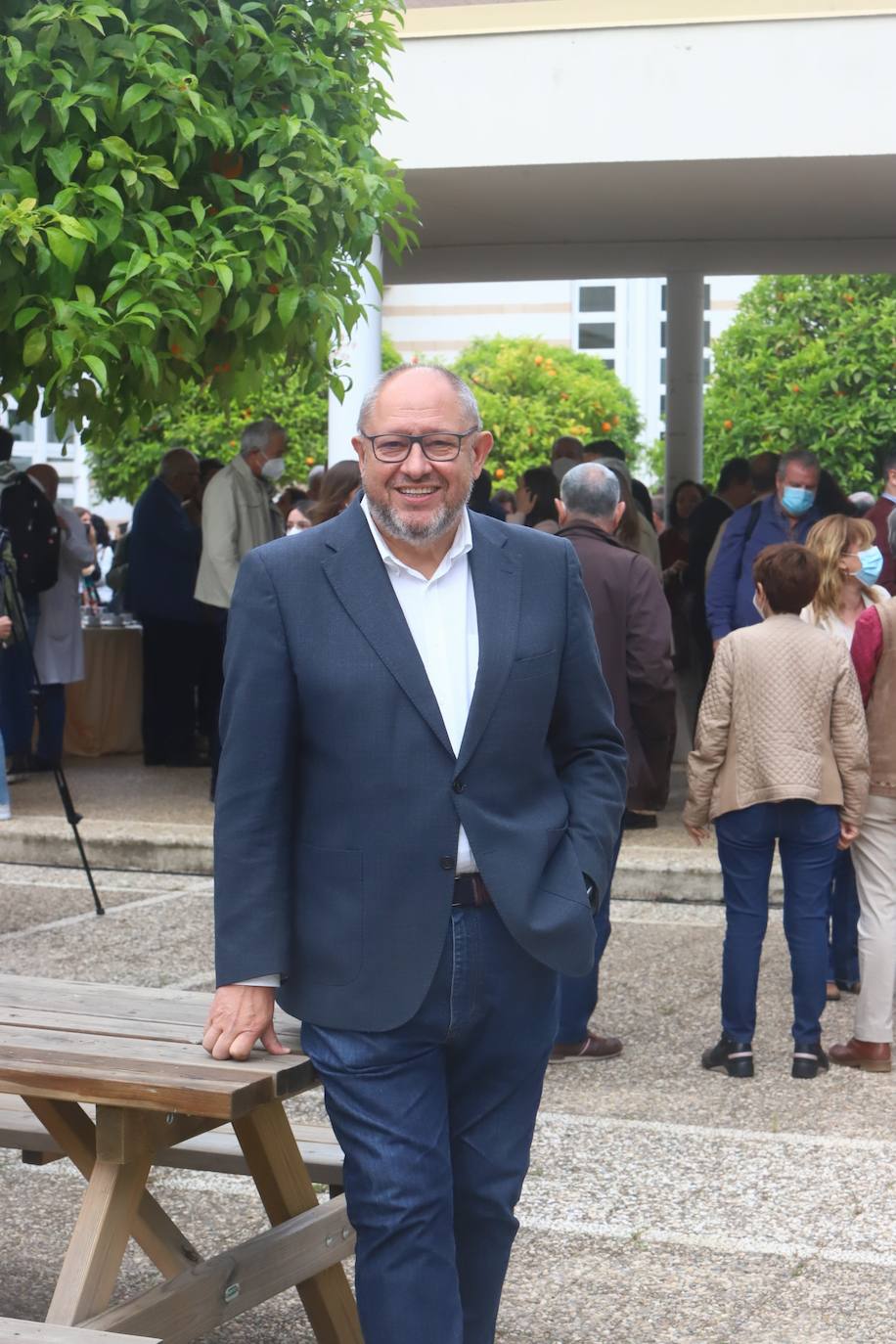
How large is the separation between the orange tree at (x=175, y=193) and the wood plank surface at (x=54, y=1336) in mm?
Answer: 3749

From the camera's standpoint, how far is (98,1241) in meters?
3.34

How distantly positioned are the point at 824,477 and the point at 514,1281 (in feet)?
22.0

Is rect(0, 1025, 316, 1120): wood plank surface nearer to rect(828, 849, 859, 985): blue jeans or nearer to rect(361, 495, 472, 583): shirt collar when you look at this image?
rect(361, 495, 472, 583): shirt collar

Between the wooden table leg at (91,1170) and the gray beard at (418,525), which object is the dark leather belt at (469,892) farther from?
the wooden table leg at (91,1170)

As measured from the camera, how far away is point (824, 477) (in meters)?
10.5

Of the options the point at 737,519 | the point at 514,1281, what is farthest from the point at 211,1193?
the point at 737,519

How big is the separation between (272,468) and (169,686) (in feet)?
8.08

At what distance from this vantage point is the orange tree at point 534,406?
77125 mm

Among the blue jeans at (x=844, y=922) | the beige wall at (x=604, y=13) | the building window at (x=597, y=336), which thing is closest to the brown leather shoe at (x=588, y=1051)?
the blue jeans at (x=844, y=922)

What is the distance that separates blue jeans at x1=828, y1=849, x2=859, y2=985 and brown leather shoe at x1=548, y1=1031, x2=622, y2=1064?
1329 mm

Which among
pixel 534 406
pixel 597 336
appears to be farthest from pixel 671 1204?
pixel 597 336

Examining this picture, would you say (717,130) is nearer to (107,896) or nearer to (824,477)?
(824,477)

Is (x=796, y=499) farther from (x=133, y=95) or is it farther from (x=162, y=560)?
(x=162, y=560)

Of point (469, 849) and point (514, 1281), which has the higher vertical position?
point (469, 849)
